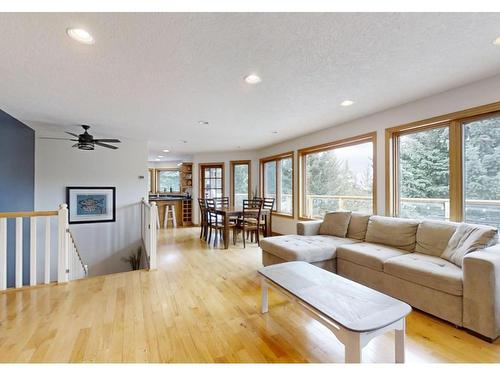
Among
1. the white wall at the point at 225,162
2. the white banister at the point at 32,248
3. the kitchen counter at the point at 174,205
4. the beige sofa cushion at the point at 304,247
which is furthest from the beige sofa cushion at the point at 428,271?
the kitchen counter at the point at 174,205

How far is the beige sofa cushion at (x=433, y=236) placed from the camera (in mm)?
2564

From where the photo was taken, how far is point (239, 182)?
7.46 metres

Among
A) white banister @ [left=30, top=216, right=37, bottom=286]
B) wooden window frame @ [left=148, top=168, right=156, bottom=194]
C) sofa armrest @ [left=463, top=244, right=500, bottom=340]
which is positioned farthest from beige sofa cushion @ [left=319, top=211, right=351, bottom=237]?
wooden window frame @ [left=148, top=168, right=156, bottom=194]

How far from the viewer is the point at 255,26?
1.62m

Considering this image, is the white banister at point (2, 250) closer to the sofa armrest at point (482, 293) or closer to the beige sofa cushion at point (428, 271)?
the beige sofa cushion at point (428, 271)

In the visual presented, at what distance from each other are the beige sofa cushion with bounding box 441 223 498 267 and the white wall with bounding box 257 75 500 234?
1.21 m

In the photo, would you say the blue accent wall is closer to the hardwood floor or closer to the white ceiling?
the white ceiling

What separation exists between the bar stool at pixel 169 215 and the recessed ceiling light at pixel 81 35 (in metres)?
6.15

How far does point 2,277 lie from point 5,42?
8.02ft

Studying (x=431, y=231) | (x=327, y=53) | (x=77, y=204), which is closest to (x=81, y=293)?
(x=77, y=204)

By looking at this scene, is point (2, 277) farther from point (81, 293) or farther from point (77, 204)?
point (77, 204)

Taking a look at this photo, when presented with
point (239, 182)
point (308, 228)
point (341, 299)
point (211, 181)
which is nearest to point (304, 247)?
point (308, 228)

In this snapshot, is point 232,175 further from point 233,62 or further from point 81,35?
point 81,35

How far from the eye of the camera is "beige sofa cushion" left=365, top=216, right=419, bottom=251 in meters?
2.90
